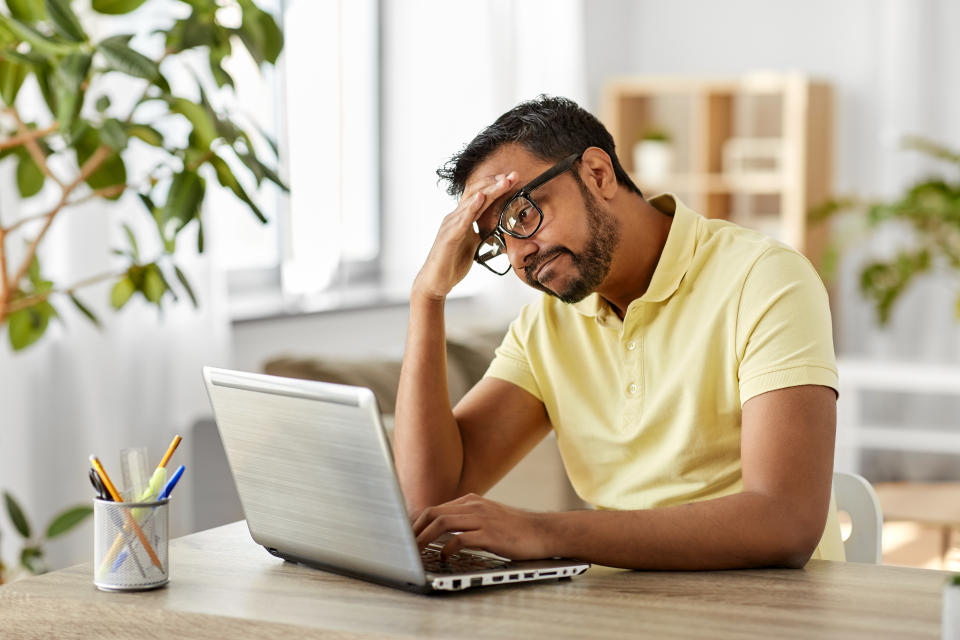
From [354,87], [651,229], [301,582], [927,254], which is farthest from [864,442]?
[301,582]

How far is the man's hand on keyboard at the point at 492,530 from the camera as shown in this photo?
1242mm

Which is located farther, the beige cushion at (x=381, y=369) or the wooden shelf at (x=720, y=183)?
the wooden shelf at (x=720, y=183)

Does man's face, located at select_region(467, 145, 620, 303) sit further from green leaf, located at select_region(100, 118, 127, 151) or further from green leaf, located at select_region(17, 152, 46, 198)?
green leaf, located at select_region(17, 152, 46, 198)

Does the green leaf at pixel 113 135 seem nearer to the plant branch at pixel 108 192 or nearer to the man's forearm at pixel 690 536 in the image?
the plant branch at pixel 108 192

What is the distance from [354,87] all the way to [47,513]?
2.20m

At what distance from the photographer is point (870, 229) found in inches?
187

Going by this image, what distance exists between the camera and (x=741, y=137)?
19.3 ft

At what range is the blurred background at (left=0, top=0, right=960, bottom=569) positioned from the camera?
2994 mm

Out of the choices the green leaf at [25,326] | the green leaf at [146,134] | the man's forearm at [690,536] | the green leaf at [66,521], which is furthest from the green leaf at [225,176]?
the man's forearm at [690,536]

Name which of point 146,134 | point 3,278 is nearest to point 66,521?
point 3,278

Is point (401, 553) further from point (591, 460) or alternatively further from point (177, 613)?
point (591, 460)

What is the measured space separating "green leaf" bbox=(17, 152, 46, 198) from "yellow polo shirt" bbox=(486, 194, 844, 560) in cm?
101

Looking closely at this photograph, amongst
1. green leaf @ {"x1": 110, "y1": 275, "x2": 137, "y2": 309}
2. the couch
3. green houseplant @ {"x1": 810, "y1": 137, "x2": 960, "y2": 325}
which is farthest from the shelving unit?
green leaf @ {"x1": 110, "y1": 275, "x2": 137, "y2": 309}

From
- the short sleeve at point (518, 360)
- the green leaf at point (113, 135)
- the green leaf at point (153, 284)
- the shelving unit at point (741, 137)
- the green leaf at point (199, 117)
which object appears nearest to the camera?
the short sleeve at point (518, 360)
